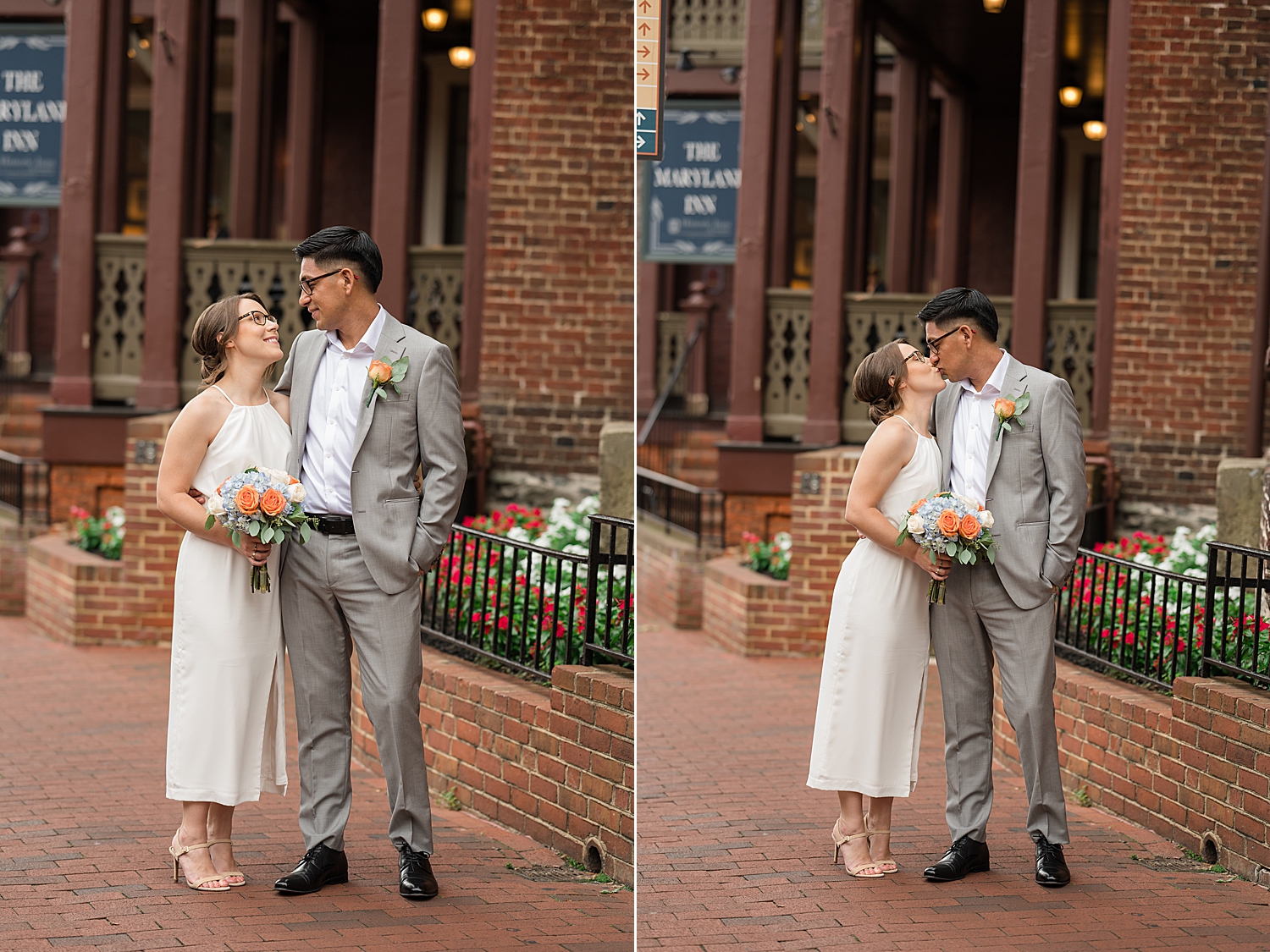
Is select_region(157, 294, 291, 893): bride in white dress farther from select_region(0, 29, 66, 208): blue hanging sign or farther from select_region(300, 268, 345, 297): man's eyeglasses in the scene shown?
select_region(0, 29, 66, 208): blue hanging sign

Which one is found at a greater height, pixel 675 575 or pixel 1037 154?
pixel 1037 154

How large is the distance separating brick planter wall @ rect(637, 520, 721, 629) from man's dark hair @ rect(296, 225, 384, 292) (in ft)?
22.5

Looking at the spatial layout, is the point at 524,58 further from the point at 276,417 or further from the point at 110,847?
the point at 110,847

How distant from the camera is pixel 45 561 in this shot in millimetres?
9977

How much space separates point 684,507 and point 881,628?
22.7 feet

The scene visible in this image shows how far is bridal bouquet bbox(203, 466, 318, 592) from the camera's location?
4.21 metres

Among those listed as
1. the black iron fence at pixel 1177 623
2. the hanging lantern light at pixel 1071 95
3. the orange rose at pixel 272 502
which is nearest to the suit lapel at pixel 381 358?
the orange rose at pixel 272 502

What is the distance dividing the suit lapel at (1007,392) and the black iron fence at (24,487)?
816cm

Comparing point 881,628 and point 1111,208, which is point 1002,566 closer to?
point 881,628

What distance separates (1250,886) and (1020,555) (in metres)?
1.51

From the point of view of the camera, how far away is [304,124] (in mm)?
13539

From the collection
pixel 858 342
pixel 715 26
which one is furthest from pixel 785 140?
pixel 715 26

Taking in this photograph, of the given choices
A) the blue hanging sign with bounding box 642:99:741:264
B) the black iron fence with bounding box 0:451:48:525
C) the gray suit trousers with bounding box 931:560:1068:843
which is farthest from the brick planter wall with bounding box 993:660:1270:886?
the black iron fence with bounding box 0:451:48:525

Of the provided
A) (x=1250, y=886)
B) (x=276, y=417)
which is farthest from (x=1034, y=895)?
(x=276, y=417)
